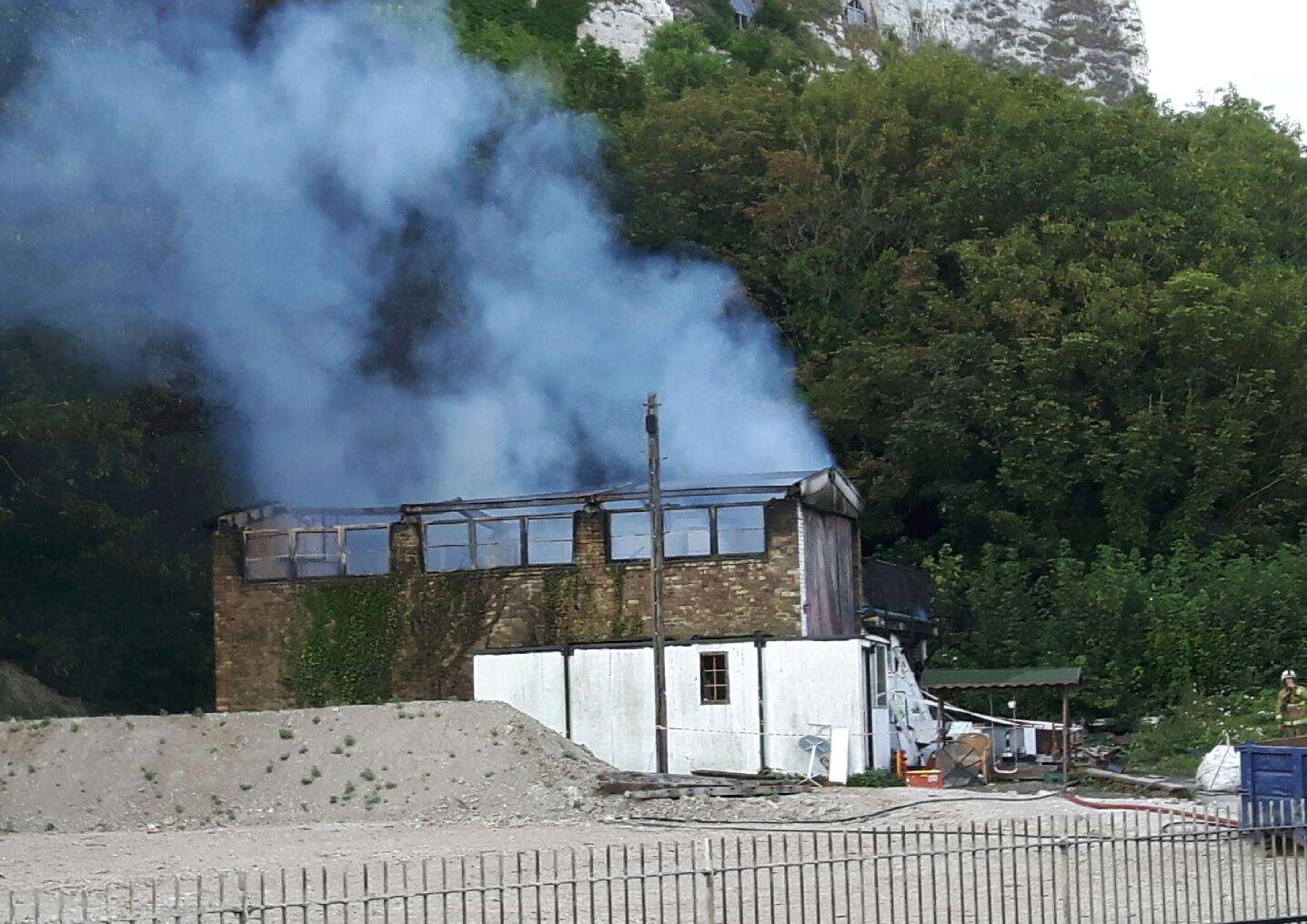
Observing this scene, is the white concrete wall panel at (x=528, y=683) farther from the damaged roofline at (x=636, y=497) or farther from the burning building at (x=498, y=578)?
the damaged roofline at (x=636, y=497)

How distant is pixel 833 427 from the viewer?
51906 millimetres

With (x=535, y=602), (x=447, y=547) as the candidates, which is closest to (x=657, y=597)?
(x=535, y=602)

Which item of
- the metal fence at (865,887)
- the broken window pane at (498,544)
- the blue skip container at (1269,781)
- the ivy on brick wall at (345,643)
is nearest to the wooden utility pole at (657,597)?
the broken window pane at (498,544)

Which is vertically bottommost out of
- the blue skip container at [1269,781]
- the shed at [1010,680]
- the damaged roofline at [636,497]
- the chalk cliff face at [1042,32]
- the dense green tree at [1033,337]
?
the blue skip container at [1269,781]

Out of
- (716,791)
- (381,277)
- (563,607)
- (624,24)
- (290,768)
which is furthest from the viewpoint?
(624,24)

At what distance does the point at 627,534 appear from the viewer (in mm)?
38906

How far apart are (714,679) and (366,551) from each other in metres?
9.52

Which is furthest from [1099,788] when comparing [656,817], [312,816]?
[312,816]

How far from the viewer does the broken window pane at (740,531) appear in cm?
3803

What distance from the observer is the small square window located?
34.2m

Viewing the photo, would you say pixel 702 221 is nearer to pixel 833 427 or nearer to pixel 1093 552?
pixel 833 427

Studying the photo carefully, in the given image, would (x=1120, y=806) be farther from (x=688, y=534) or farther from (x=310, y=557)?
(x=310, y=557)

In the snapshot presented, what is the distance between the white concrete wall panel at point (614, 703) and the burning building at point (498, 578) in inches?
129

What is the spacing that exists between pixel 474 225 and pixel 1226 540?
20.1 metres
